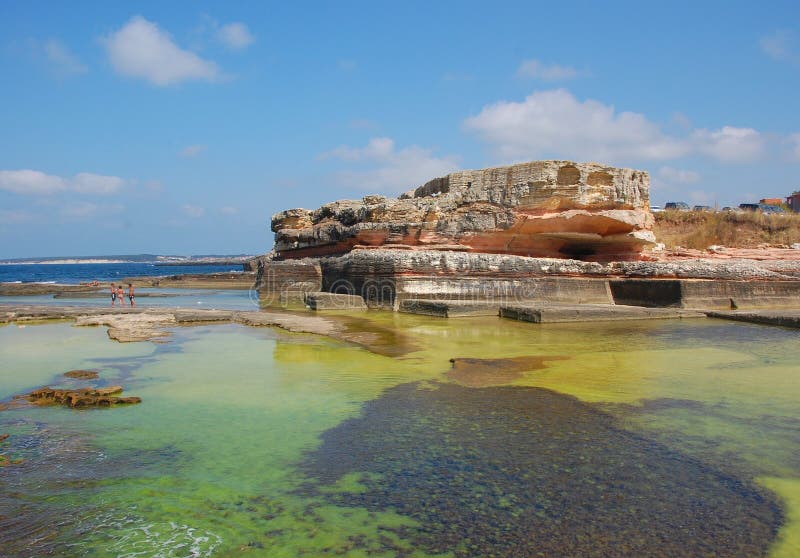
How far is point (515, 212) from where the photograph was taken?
11.9 metres

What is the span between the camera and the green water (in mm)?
2244

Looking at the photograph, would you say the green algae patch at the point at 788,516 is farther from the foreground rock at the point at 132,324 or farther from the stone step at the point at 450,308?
the stone step at the point at 450,308

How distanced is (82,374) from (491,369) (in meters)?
3.69

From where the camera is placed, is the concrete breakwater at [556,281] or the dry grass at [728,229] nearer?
the concrete breakwater at [556,281]

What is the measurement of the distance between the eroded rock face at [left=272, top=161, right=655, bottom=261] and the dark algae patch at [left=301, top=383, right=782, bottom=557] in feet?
26.8

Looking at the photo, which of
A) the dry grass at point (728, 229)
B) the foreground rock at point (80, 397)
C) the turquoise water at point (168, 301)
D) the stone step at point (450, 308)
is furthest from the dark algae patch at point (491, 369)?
the dry grass at point (728, 229)

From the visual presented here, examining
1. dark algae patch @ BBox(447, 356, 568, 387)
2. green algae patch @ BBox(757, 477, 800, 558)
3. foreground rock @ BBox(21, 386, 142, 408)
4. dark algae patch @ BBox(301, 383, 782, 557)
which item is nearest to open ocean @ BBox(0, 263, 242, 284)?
foreground rock @ BBox(21, 386, 142, 408)

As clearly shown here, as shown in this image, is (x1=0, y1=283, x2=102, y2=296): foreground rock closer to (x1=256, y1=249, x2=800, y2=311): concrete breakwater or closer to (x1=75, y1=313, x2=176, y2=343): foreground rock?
(x1=75, y1=313, x2=176, y2=343): foreground rock

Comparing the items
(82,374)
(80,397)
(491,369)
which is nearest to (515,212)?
(491,369)

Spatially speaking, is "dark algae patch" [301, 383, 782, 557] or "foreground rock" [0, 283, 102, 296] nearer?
"dark algae patch" [301, 383, 782, 557]

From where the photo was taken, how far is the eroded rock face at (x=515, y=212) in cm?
1177

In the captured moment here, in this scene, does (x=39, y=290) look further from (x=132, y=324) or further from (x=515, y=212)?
(x=515, y=212)

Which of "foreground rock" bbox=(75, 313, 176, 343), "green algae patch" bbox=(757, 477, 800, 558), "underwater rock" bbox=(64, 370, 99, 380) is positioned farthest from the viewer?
"foreground rock" bbox=(75, 313, 176, 343)

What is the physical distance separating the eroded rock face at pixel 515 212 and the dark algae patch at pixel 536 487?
8.16m
